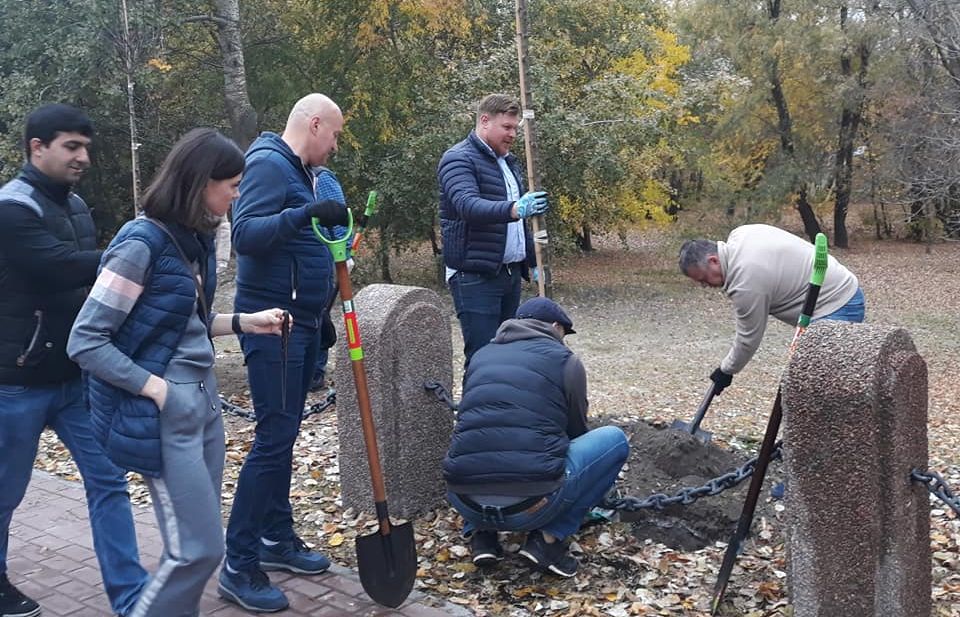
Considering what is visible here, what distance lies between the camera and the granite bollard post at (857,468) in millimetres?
3117

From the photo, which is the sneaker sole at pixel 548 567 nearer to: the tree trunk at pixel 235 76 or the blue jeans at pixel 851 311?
the blue jeans at pixel 851 311

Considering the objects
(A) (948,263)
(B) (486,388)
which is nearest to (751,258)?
(B) (486,388)

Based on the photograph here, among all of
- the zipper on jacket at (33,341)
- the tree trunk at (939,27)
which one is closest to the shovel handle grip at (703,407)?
the zipper on jacket at (33,341)

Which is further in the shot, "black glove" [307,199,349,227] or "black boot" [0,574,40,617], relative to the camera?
"black boot" [0,574,40,617]

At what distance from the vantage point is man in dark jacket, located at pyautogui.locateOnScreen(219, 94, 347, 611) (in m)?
3.95

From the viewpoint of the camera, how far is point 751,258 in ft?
Answer: 16.0

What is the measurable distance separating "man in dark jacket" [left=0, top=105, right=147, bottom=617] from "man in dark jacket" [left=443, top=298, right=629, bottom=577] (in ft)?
4.78

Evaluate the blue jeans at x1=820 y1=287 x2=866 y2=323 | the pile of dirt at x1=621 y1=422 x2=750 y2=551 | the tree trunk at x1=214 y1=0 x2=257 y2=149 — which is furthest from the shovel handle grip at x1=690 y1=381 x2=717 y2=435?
the tree trunk at x1=214 y1=0 x2=257 y2=149

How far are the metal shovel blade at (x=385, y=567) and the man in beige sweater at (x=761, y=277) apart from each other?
218 cm

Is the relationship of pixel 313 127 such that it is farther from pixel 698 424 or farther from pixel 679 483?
pixel 698 424

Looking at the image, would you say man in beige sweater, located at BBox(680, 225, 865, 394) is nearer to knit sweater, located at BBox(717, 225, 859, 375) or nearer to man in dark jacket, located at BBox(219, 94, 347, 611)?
knit sweater, located at BBox(717, 225, 859, 375)

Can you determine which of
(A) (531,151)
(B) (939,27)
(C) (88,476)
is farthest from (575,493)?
(B) (939,27)

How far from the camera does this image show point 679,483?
5.01 meters

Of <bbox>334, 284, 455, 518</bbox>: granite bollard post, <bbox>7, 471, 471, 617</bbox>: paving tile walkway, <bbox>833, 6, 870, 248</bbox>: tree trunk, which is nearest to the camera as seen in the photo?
<bbox>7, 471, 471, 617</bbox>: paving tile walkway
